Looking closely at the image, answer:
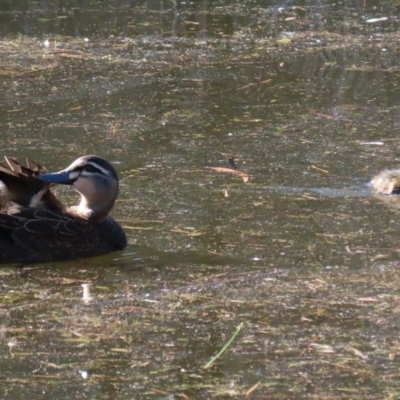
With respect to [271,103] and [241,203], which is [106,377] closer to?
[241,203]

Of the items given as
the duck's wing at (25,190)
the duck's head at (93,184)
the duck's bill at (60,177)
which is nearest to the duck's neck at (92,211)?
the duck's head at (93,184)

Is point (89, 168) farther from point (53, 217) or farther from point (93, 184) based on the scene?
point (53, 217)

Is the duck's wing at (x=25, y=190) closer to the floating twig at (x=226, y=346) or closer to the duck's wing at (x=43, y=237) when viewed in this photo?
the duck's wing at (x=43, y=237)

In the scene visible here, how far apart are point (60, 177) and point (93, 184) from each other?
0.21m

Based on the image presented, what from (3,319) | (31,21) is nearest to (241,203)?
(3,319)

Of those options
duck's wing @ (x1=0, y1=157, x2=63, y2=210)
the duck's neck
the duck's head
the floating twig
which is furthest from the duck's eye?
the floating twig

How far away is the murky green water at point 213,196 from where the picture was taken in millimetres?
4758

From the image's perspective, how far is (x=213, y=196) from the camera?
7.38 metres

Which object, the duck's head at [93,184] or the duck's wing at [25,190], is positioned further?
the duck's head at [93,184]

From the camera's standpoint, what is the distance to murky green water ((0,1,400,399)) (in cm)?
476

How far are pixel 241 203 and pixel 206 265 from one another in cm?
117

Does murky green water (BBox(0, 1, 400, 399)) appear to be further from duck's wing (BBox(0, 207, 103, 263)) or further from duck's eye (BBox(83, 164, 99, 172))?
duck's eye (BBox(83, 164, 99, 172))

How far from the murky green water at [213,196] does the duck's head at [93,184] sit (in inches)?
9.5

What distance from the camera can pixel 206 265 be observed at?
20.1ft
